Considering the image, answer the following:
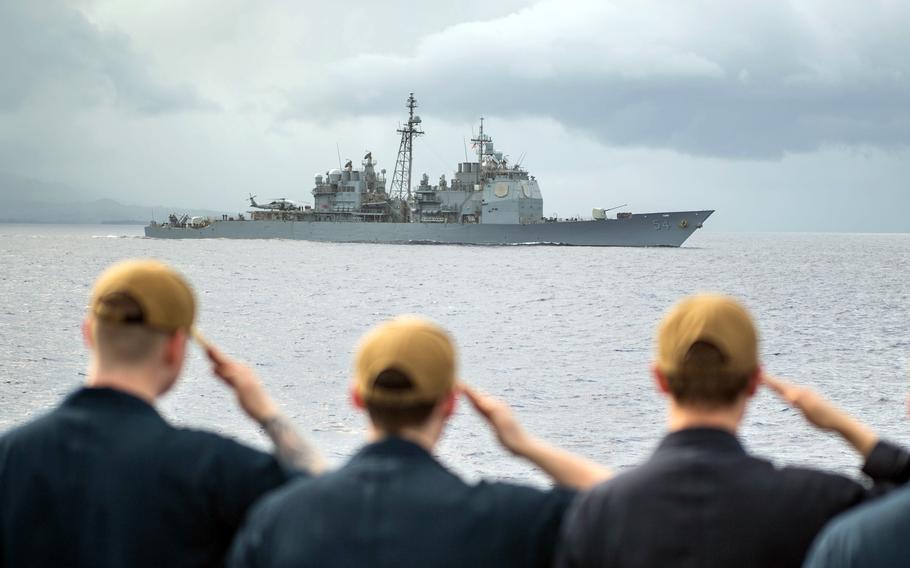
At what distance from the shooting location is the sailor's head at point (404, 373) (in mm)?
1886

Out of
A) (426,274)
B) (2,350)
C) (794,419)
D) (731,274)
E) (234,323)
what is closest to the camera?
(794,419)

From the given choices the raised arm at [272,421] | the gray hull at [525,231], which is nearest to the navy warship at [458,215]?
the gray hull at [525,231]

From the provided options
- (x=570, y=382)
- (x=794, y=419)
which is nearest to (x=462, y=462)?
(x=794, y=419)

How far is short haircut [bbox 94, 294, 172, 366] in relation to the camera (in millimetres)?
2102

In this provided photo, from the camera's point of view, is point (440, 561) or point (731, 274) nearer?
point (440, 561)

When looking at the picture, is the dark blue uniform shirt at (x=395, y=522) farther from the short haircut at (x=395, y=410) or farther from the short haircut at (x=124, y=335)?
the short haircut at (x=124, y=335)

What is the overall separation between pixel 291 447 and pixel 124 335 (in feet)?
1.49

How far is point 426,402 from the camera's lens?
1.92 metres

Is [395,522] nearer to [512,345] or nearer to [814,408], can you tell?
[814,408]

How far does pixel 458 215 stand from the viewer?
86.4 meters

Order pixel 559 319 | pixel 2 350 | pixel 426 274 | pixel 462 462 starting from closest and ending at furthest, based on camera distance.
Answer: pixel 462 462 → pixel 2 350 → pixel 559 319 → pixel 426 274

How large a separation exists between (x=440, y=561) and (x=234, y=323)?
1107 inches

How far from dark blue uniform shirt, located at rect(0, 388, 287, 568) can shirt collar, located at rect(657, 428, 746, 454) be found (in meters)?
0.86

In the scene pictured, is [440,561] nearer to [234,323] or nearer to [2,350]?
[2,350]
